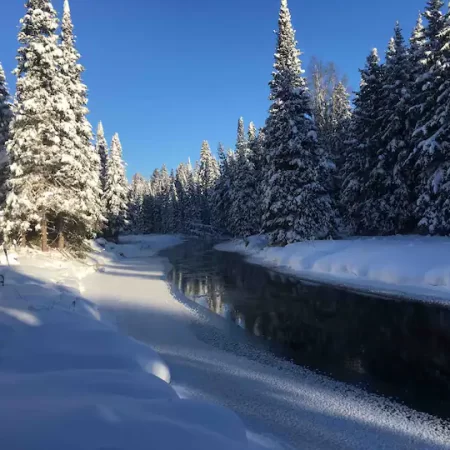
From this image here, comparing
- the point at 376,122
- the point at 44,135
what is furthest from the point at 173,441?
the point at 376,122

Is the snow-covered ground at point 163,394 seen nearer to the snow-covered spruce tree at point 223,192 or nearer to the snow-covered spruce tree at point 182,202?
the snow-covered spruce tree at point 223,192

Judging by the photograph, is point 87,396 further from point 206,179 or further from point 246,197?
point 206,179

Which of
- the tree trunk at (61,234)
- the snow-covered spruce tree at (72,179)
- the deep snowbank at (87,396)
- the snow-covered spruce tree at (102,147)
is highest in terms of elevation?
the snow-covered spruce tree at (102,147)

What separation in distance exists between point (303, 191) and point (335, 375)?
22214mm

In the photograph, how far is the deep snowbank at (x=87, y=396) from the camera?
3.48m

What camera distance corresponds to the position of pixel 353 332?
415 inches

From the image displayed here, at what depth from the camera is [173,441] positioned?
3607 mm

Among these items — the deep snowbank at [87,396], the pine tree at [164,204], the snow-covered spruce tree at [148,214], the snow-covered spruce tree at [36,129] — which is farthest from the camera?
the snow-covered spruce tree at [148,214]

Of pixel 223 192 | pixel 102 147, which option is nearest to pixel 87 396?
pixel 102 147

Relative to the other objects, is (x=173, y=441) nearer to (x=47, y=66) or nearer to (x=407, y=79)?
(x=47, y=66)

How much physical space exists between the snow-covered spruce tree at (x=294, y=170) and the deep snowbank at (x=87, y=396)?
2233cm

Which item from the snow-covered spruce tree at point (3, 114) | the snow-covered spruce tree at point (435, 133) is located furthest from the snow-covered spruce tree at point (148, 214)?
the snow-covered spruce tree at point (435, 133)

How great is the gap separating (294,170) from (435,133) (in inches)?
396

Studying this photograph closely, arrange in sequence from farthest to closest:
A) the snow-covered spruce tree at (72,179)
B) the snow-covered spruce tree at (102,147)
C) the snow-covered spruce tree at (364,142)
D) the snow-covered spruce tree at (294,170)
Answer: the snow-covered spruce tree at (102,147) → the snow-covered spruce tree at (364,142) → the snow-covered spruce tree at (294,170) → the snow-covered spruce tree at (72,179)
